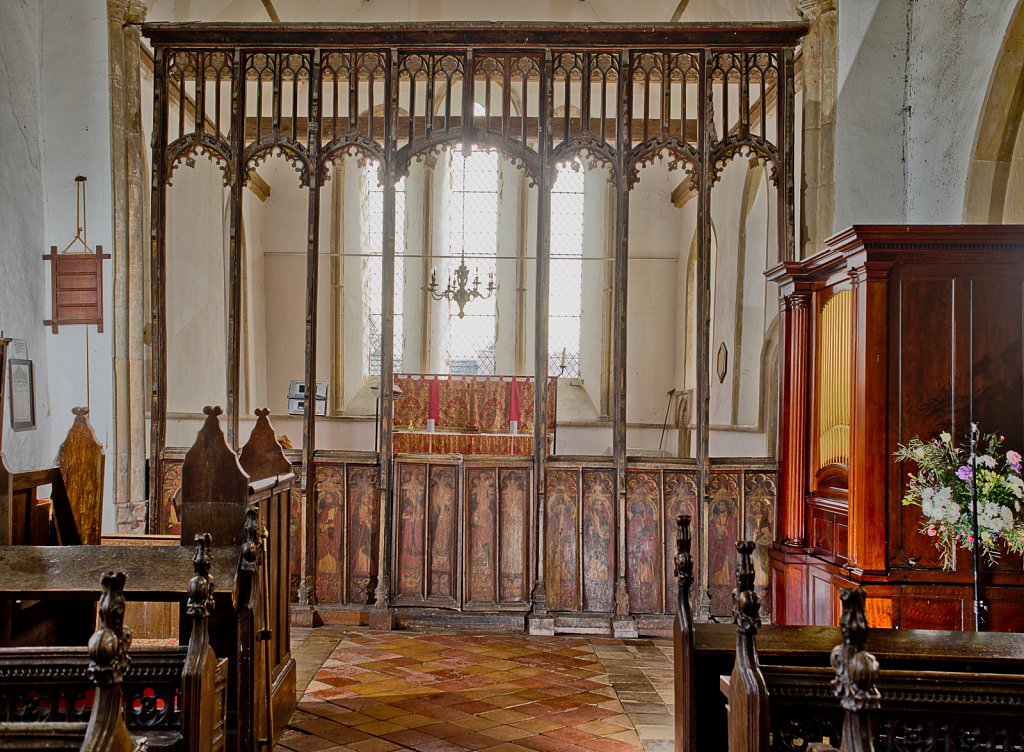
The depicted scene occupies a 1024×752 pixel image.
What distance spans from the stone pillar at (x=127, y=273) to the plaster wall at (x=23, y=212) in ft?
1.68

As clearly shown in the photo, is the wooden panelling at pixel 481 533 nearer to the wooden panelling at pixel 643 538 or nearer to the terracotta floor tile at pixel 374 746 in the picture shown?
the wooden panelling at pixel 643 538

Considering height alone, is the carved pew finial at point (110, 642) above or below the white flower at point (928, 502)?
above

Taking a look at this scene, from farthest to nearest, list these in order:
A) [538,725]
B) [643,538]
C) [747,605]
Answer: [643,538], [538,725], [747,605]

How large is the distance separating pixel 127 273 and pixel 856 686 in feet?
21.5

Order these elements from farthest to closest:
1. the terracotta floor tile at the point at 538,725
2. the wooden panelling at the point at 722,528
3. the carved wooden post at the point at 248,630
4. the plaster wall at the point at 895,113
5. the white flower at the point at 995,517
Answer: the wooden panelling at the point at 722,528, the plaster wall at the point at 895,113, the terracotta floor tile at the point at 538,725, the white flower at the point at 995,517, the carved wooden post at the point at 248,630

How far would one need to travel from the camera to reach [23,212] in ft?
22.2

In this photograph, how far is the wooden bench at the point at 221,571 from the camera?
11.6 feet

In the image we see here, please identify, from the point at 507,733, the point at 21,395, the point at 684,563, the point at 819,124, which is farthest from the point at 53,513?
the point at 819,124

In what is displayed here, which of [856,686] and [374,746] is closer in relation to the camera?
[856,686]

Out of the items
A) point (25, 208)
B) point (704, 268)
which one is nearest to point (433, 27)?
point (704, 268)

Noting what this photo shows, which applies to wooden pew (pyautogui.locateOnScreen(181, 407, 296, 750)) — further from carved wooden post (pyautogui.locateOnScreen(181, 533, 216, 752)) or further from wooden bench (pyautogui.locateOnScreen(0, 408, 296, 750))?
carved wooden post (pyautogui.locateOnScreen(181, 533, 216, 752))

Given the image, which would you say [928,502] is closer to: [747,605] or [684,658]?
[684,658]

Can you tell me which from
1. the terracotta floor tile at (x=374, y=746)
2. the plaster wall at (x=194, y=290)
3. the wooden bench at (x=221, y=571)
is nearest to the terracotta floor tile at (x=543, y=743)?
the terracotta floor tile at (x=374, y=746)

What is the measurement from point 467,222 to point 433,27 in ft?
20.5
